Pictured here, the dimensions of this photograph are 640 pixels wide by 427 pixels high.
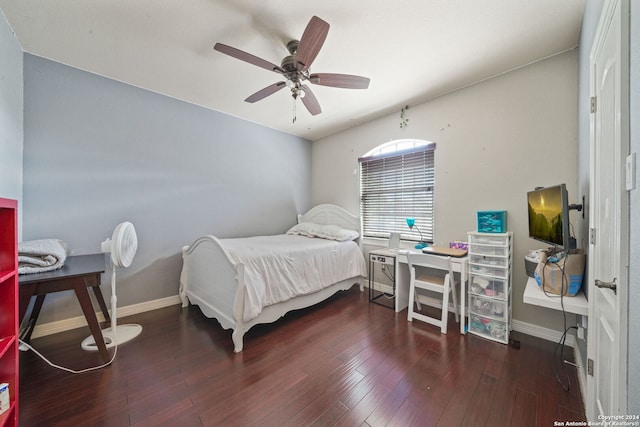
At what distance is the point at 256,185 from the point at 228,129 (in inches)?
35.6

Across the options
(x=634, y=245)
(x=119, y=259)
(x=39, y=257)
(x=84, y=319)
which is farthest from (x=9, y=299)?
(x=634, y=245)

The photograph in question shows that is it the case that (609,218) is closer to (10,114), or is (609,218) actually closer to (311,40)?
(311,40)

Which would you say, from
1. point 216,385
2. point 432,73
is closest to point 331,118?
point 432,73

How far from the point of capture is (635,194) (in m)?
0.74

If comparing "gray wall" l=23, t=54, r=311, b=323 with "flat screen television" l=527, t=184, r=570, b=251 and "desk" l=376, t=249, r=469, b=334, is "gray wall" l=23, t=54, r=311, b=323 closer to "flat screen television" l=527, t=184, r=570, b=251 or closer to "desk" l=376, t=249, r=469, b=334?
"desk" l=376, t=249, r=469, b=334

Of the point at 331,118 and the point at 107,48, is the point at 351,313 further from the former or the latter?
the point at 107,48

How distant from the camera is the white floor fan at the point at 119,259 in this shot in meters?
1.87

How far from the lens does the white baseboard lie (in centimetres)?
218

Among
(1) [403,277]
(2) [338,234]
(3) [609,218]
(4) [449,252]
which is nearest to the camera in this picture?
(3) [609,218]

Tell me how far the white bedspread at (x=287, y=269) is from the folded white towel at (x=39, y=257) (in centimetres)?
Answer: 119

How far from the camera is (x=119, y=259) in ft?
6.15

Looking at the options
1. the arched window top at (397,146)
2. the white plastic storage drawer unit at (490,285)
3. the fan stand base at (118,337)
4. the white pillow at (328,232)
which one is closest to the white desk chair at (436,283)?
the white plastic storage drawer unit at (490,285)

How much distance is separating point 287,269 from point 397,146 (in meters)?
2.33

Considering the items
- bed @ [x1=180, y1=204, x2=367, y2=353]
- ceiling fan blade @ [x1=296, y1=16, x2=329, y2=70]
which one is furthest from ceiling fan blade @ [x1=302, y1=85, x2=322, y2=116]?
bed @ [x1=180, y1=204, x2=367, y2=353]
